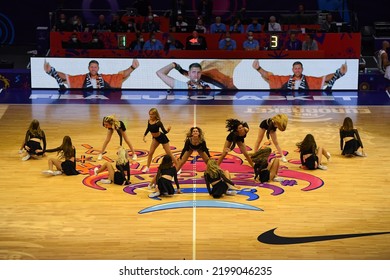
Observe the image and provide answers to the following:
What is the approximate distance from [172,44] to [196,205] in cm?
1354

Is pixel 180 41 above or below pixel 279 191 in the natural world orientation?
above

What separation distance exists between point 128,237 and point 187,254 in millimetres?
1353

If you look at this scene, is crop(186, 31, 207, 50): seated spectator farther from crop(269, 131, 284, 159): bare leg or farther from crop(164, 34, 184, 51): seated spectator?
crop(269, 131, 284, 159): bare leg

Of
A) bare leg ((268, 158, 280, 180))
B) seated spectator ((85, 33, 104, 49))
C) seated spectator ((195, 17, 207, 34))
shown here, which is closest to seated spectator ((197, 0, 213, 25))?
seated spectator ((195, 17, 207, 34))

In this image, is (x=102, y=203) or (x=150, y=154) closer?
(x=102, y=203)

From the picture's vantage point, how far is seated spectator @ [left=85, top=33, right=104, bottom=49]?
30.5m

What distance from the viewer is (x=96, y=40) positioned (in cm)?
3086

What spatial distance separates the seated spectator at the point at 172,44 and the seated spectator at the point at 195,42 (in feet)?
1.41

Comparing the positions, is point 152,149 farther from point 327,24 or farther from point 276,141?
point 327,24

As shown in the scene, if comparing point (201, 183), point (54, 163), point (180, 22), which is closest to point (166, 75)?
point (180, 22)
